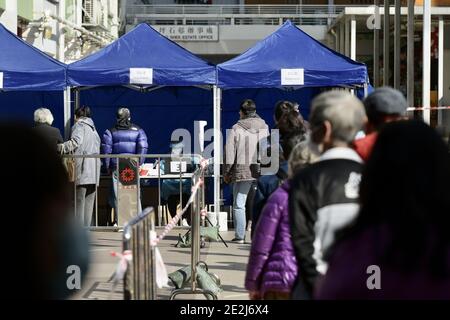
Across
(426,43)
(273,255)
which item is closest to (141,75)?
(273,255)

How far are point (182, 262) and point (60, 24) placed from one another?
1745cm

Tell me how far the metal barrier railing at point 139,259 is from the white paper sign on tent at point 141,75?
788 centimetres

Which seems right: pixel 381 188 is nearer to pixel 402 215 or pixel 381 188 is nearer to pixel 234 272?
pixel 402 215

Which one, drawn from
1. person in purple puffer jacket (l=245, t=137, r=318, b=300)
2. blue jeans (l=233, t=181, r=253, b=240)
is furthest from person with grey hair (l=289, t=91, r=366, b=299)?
blue jeans (l=233, t=181, r=253, b=240)

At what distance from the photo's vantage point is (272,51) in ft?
45.2

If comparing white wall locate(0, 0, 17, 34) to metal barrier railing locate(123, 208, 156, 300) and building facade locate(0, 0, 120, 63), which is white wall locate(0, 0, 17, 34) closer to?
building facade locate(0, 0, 120, 63)

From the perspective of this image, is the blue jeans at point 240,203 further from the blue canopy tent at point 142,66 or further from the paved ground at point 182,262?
the blue canopy tent at point 142,66

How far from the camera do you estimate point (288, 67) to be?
13.3m

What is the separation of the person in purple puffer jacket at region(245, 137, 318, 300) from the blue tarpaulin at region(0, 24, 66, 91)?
9189 millimetres

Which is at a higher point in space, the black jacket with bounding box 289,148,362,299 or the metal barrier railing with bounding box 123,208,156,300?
the black jacket with bounding box 289,148,362,299

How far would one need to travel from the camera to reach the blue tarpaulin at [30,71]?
13.2 m

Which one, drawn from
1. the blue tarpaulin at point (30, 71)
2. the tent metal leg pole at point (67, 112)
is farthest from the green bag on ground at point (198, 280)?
the tent metal leg pole at point (67, 112)

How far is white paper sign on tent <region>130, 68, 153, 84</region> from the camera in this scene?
13.2 metres
